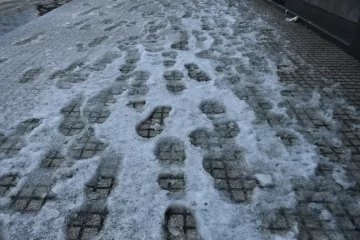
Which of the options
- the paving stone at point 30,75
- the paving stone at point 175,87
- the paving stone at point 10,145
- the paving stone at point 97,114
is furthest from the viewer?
the paving stone at point 30,75

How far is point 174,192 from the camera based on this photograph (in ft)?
6.72

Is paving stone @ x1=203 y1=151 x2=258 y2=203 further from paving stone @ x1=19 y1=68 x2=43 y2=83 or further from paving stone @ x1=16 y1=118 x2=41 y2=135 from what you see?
paving stone @ x1=19 y1=68 x2=43 y2=83

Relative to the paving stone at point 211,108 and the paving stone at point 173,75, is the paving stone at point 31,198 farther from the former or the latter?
the paving stone at point 173,75

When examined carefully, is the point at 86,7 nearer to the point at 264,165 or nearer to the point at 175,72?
the point at 175,72

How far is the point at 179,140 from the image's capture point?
2559mm

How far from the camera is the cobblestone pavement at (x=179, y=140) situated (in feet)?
6.09

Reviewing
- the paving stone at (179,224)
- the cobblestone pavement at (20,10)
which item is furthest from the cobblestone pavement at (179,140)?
the cobblestone pavement at (20,10)

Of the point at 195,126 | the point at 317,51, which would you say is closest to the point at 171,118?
the point at 195,126

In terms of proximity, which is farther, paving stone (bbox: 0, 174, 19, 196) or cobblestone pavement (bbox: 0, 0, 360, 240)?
paving stone (bbox: 0, 174, 19, 196)

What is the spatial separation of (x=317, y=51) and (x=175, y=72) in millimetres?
2373

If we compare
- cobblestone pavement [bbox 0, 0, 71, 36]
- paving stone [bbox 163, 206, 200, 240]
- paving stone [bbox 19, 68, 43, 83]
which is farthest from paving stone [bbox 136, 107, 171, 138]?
cobblestone pavement [bbox 0, 0, 71, 36]

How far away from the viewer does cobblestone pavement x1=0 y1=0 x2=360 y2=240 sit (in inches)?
73.1

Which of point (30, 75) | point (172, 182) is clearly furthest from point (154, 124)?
point (30, 75)

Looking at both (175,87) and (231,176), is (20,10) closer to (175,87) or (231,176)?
(175,87)
